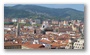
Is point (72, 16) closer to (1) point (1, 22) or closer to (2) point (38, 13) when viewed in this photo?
(2) point (38, 13)

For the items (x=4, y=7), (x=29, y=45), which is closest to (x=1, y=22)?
(x=4, y=7)

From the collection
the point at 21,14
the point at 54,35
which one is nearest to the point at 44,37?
the point at 54,35

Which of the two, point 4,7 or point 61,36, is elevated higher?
point 4,7

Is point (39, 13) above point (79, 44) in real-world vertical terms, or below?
above

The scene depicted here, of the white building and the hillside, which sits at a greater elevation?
the hillside

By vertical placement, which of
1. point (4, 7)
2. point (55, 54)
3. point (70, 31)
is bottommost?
point (55, 54)

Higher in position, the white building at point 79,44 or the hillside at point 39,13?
the hillside at point 39,13

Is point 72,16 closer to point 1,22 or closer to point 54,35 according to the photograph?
point 54,35

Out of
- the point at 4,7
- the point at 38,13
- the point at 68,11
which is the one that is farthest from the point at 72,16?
the point at 4,7

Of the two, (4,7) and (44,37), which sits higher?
(4,7)
